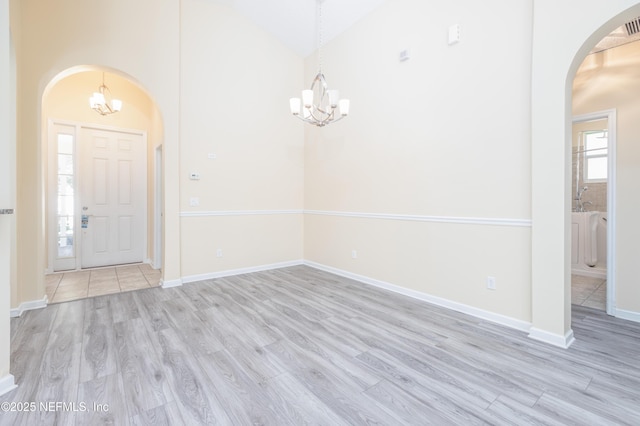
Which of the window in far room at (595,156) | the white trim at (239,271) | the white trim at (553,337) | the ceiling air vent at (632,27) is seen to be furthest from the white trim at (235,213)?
the window in far room at (595,156)

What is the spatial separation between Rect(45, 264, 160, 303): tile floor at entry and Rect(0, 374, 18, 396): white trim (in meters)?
1.98

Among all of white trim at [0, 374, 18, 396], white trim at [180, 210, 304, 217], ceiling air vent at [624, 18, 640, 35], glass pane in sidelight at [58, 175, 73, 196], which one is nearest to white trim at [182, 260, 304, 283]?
white trim at [180, 210, 304, 217]

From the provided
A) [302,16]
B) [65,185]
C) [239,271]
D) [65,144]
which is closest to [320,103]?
[302,16]

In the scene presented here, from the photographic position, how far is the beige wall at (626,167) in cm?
299

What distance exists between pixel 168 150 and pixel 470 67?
3933 millimetres

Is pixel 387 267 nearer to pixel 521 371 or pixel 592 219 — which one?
pixel 521 371

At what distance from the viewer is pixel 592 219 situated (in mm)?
5258

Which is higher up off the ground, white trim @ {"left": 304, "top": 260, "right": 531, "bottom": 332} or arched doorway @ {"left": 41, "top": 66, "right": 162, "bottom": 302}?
arched doorway @ {"left": 41, "top": 66, "right": 162, "bottom": 302}

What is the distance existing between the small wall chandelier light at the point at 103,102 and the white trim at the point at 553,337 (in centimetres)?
641

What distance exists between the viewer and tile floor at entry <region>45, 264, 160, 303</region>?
12.4 feet

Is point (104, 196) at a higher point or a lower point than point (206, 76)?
lower

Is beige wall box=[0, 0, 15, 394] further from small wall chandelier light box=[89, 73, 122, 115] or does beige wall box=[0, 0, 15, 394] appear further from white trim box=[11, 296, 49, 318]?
small wall chandelier light box=[89, 73, 122, 115]

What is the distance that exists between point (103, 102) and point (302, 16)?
3463 millimetres

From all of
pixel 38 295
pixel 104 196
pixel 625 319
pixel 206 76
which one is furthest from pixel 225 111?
pixel 625 319
